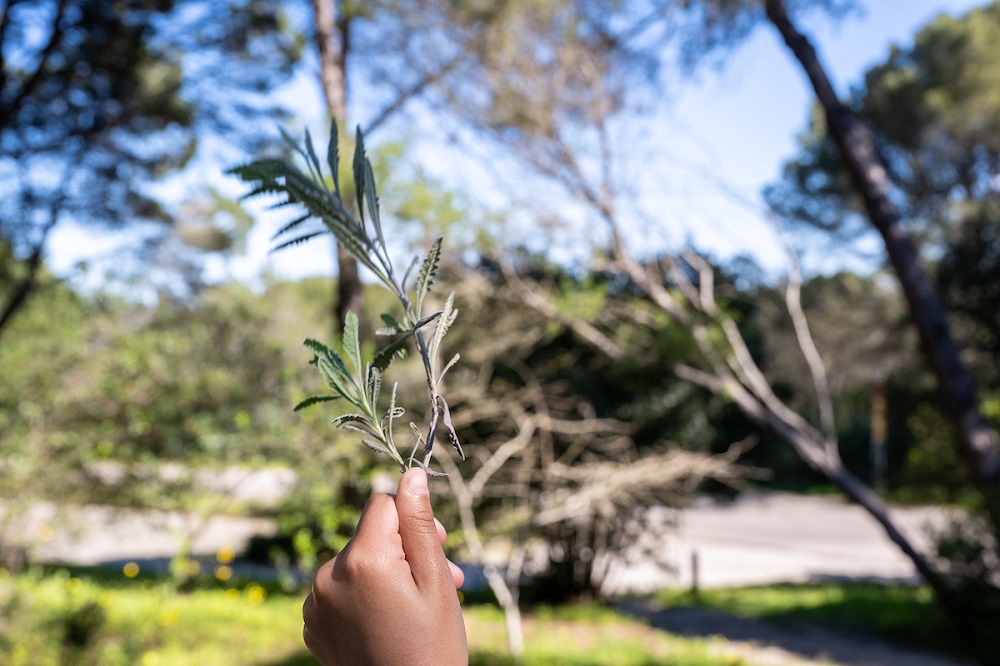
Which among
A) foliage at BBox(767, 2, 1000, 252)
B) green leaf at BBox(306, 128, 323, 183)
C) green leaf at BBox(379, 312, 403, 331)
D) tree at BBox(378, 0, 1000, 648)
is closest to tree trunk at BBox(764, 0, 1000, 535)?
tree at BBox(378, 0, 1000, 648)

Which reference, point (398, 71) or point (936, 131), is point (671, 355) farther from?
point (936, 131)

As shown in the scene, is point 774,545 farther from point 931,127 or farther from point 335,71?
point 335,71

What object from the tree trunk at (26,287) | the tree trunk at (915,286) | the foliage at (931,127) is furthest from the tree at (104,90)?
the foliage at (931,127)

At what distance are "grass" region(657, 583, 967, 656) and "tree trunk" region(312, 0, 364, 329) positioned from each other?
5.53 m

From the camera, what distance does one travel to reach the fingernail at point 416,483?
0.81 metres

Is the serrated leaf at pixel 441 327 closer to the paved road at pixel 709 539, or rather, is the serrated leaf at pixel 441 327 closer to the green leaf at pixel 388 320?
the green leaf at pixel 388 320

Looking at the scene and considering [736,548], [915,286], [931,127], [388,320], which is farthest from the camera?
[931,127]

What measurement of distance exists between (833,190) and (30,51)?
58.5 ft

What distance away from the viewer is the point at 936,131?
1756 cm

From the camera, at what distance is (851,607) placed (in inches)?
339

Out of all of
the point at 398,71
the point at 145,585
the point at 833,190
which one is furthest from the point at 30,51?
the point at 833,190

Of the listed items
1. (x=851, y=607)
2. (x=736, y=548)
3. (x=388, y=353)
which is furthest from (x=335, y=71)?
(x=736, y=548)

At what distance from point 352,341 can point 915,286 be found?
6.61 metres

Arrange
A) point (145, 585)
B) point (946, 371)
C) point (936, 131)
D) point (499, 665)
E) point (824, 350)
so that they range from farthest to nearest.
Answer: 1. point (824, 350)
2. point (936, 131)
3. point (145, 585)
4. point (946, 371)
5. point (499, 665)
